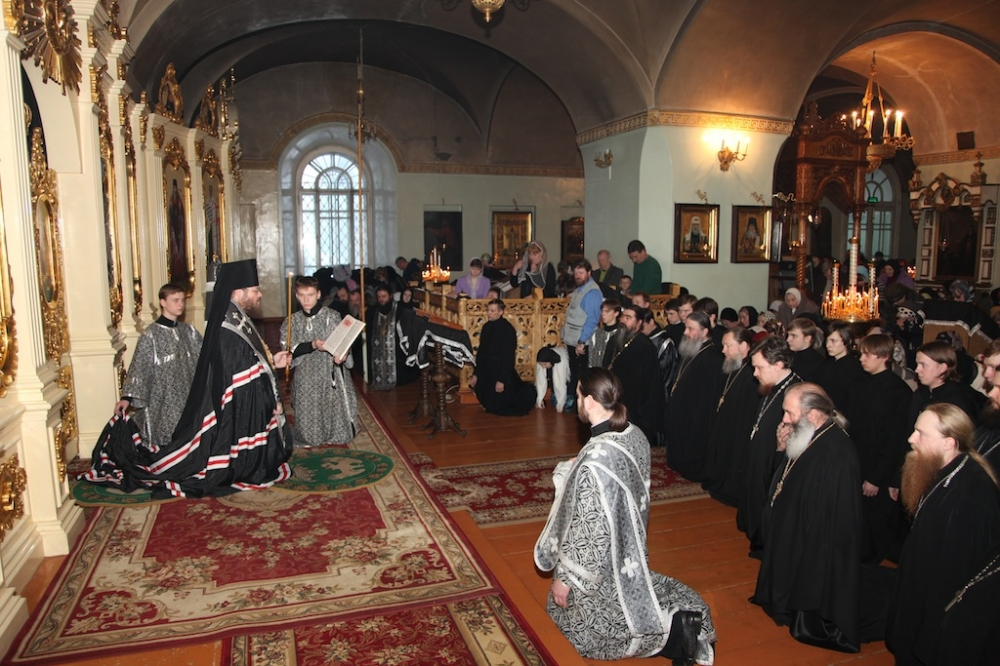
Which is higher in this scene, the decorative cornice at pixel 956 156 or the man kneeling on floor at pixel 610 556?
the decorative cornice at pixel 956 156

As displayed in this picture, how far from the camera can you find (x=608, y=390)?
3457 millimetres

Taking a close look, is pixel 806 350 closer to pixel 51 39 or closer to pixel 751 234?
pixel 51 39

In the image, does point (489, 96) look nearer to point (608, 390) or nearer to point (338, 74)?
point (338, 74)

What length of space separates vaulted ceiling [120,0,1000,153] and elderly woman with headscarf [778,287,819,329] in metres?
3.89

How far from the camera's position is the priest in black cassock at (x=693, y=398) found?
6.59m

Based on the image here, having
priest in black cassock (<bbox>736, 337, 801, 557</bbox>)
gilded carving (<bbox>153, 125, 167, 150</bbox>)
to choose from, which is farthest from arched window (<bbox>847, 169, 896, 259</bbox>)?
priest in black cassock (<bbox>736, 337, 801, 557</bbox>)

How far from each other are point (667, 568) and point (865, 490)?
4.85 ft

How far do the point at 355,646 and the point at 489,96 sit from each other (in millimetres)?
16152

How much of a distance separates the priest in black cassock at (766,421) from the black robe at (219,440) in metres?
3.92

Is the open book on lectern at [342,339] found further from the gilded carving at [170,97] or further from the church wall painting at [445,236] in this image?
the church wall painting at [445,236]

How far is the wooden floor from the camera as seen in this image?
391 cm

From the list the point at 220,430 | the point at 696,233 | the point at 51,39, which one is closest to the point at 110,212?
the point at 51,39

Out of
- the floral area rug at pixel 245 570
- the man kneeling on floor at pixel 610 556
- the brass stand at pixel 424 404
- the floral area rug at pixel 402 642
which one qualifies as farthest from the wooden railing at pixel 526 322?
the man kneeling on floor at pixel 610 556

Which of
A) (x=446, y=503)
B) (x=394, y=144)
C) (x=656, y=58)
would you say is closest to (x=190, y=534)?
(x=446, y=503)
